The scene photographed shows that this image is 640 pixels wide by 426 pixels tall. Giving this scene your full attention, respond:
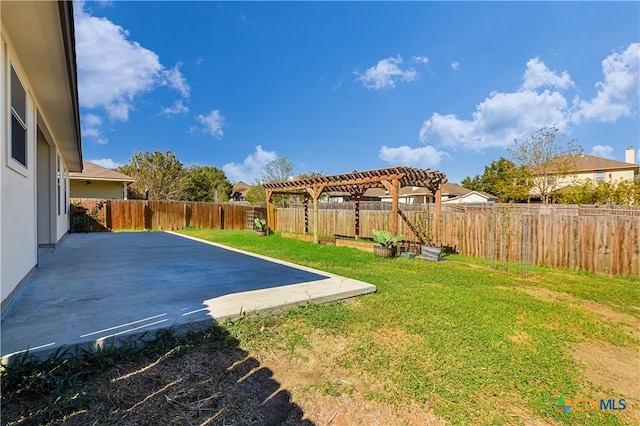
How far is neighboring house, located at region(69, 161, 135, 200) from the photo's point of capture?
655 inches

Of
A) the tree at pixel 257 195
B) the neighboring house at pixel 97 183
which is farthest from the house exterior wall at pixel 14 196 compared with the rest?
the tree at pixel 257 195

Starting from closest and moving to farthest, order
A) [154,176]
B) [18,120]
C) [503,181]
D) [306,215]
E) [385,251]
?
[18,120], [385,251], [306,215], [503,181], [154,176]

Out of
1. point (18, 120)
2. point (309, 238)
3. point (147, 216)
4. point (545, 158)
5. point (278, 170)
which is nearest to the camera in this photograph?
point (18, 120)

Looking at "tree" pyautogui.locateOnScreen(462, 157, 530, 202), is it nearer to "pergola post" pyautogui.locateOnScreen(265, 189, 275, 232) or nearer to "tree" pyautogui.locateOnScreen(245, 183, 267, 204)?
"pergola post" pyautogui.locateOnScreen(265, 189, 275, 232)

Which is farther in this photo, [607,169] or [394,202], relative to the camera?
[607,169]

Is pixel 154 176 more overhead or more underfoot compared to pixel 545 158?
more underfoot

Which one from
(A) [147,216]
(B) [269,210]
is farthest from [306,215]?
(A) [147,216]

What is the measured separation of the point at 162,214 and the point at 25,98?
13833 mm

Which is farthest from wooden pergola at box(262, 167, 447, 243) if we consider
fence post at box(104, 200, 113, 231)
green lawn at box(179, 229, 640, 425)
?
fence post at box(104, 200, 113, 231)

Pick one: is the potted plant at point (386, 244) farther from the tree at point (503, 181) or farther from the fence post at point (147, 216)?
the tree at point (503, 181)

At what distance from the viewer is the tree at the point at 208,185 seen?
30516mm

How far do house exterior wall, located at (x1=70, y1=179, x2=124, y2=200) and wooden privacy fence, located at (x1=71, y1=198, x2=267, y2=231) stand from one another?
9.87 ft

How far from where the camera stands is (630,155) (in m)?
25.6

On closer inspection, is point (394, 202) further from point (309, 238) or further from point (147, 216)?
point (147, 216)
